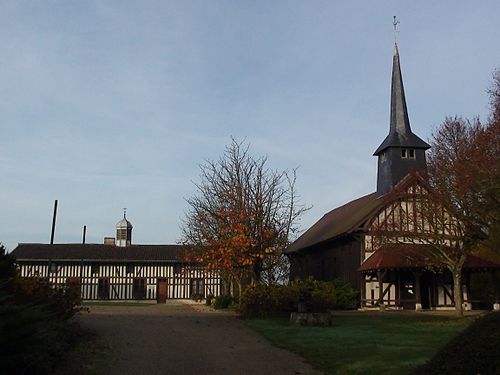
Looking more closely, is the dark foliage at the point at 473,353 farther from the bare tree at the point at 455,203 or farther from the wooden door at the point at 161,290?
the wooden door at the point at 161,290

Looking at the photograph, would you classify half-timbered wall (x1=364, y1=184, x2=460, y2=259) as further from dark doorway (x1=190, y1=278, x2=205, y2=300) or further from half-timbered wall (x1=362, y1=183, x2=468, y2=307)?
dark doorway (x1=190, y1=278, x2=205, y2=300)

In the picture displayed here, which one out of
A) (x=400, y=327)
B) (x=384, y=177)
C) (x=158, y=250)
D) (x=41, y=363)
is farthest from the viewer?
(x=158, y=250)

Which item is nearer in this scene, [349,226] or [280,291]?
[280,291]

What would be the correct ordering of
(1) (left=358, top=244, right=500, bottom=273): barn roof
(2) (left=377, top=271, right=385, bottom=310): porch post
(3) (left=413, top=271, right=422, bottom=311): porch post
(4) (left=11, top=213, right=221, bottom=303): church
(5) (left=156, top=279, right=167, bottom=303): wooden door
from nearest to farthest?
1. (1) (left=358, top=244, right=500, bottom=273): barn roof
2. (2) (left=377, top=271, right=385, bottom=310): porch post
3. (3) (left=413, top=271, right=422, bottom=311): porch post
4. (5) (left=156, top=279, right=167, bottom=303): wooden door
5. (4) (left=11, top=213, right=221, bottom=303): church

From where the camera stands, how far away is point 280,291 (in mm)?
28031

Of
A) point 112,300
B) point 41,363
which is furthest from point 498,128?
point 112,300

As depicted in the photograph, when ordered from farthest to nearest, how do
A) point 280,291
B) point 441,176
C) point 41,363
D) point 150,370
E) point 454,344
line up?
point 280,291 → point 441,176 → point 150,370 → point 41,363 → point 454,344

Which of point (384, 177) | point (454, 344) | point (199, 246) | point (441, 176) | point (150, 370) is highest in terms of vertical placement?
point (384, 177)

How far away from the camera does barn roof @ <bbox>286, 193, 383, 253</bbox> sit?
37791 mm

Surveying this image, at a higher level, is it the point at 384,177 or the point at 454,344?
the point at 384,177

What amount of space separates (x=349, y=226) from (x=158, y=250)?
25004mm

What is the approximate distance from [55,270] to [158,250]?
9086 millimetres

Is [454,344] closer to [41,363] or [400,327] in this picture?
[41,363]

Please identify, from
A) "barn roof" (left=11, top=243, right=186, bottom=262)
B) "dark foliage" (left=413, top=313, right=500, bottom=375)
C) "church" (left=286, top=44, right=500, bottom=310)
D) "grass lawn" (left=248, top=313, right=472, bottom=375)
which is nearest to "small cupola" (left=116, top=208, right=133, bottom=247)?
"barn roof" (left=11, top=243, right=186, bottom=262)
